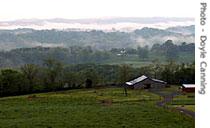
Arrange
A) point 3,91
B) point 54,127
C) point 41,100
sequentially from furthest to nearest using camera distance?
point 3,91 → point 41,100 → point 54,127

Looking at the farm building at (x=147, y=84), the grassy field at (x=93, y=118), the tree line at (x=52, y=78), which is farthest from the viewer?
the farm building at (x=147, y=84)

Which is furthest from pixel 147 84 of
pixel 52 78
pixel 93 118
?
pixel 93 118

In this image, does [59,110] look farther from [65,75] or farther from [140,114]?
[65,75]

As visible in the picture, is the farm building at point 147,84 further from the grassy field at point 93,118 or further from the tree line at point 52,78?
the grassy field at point 93,118

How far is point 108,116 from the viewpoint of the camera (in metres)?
33.8

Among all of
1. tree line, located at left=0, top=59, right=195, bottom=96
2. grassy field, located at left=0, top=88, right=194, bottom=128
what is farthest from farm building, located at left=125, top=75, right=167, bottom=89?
grassy field, located at left=0, top=88, right=194, bottom=128

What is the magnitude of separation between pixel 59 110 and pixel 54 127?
36.8ft

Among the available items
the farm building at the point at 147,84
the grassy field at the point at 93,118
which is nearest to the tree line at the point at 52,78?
the farm building at the point at 147,84

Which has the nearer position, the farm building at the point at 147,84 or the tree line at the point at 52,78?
the tree line at the point at 52,78

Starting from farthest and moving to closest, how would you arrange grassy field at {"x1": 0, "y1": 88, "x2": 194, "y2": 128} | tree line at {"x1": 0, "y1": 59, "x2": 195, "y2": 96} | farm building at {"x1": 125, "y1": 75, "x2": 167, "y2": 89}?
farm building at {"x1": 125, "y1": 75, "x2": 167, "y2": 89} < tree line at {"x1": 0, "y1": 59, "x2": 195, "y2": 96} < grassy field at {"x1": 0, "y1": 88, "x2": 194, "y2": 128}

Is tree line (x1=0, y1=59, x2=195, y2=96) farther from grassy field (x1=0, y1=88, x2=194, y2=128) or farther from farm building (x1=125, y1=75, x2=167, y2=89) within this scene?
grassy field (x1=0, y1=88, x2=194, y2=128)

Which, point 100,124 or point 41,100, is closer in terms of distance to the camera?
point 100,124
